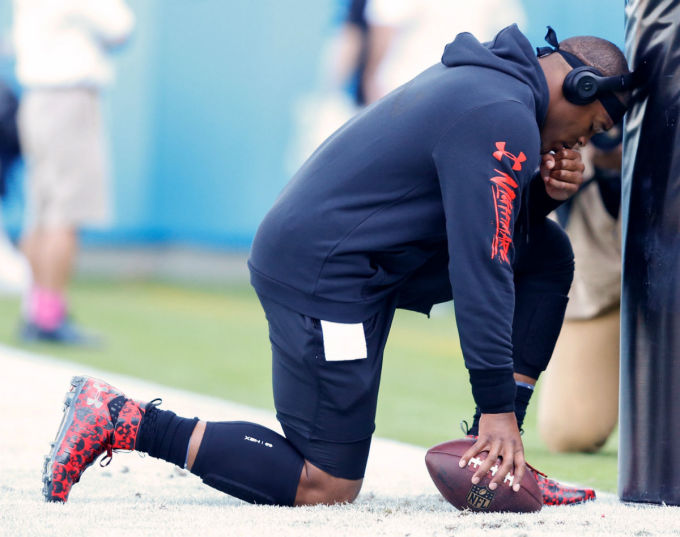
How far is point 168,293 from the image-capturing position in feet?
32.9

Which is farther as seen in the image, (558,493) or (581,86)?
(558,493)

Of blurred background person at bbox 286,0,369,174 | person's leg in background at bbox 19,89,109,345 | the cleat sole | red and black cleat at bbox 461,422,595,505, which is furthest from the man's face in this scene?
blurred background person at bbox 286,0,369,174

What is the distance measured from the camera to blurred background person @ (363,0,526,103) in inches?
321

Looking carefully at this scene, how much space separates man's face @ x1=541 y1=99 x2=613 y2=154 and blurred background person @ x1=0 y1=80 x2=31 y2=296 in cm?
784

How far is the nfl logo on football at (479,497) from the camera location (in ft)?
8.24

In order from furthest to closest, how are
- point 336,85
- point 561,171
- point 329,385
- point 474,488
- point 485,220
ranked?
1. point 336,85
2. point 561,171
3. point 329,385
4. point 474,488
5. point 485,220

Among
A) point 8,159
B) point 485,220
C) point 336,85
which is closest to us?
point 485,220

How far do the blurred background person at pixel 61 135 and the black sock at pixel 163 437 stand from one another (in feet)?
12.6

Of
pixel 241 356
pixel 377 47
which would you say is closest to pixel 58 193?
pixel 241 356

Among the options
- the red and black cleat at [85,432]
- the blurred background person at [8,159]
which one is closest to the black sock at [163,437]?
the red and black cleat at [85,432]

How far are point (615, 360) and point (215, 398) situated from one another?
167 cm

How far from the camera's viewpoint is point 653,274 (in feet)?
8.93

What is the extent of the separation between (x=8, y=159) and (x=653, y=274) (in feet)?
27.1

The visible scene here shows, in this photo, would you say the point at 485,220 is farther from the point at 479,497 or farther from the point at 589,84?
the point at 479,497
